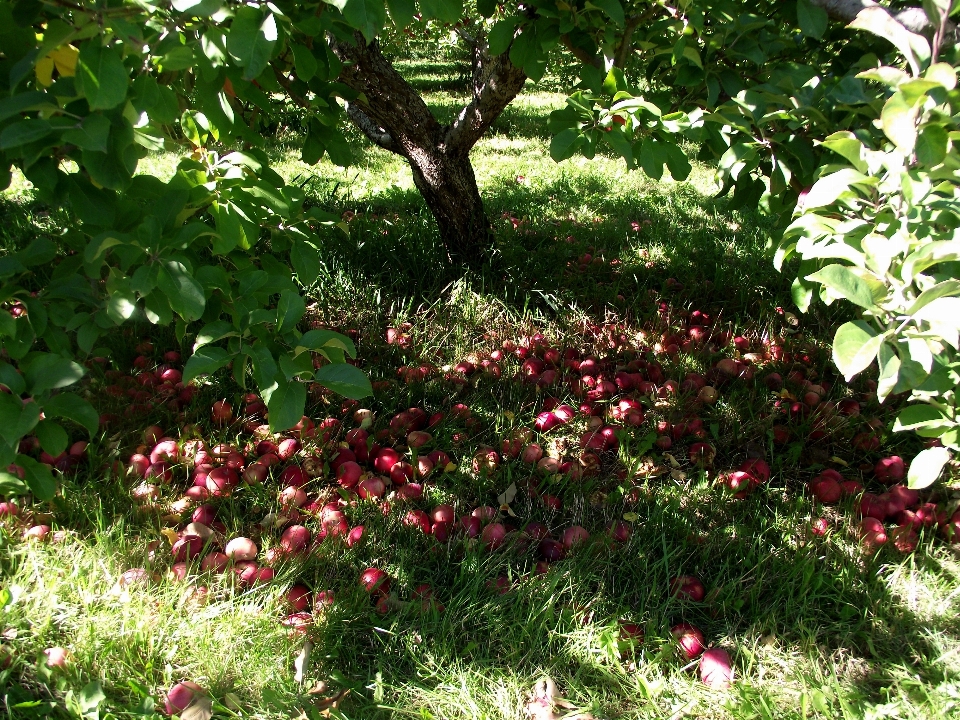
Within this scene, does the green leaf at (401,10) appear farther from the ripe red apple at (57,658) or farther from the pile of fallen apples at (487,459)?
the ripe red apple at (57,658)

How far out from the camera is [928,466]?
1.27 metres

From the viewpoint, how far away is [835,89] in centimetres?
148

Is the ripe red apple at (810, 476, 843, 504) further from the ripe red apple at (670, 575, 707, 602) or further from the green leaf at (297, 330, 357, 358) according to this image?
the green leaf at (297, 330, 357, 358)

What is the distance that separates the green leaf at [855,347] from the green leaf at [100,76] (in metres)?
1.09

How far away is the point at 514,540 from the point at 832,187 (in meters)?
1.35

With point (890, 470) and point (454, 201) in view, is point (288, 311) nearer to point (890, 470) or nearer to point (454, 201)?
point (890, 470)

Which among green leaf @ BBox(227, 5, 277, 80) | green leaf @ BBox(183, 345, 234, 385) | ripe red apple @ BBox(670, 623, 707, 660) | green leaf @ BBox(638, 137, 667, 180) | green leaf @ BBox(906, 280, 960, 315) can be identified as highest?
green leaf @ BBox(227, 5, 277, 80)

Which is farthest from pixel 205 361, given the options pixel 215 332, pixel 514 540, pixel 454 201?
pixel 454 201

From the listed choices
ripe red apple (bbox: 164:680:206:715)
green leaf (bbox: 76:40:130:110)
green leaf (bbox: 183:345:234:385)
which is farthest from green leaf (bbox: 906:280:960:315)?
ripe red apple (bbox: 164:680:206:715)

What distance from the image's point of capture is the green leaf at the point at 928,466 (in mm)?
1253

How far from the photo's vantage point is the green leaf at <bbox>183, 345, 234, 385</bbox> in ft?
3.90

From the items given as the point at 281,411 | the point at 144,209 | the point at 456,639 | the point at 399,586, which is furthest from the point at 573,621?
the point at 144,209

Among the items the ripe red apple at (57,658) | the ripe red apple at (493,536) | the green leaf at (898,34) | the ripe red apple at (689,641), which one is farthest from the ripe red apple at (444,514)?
the green leaf at (898,34)

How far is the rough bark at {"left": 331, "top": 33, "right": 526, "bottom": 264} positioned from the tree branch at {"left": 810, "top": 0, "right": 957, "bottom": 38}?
1.72 metres
